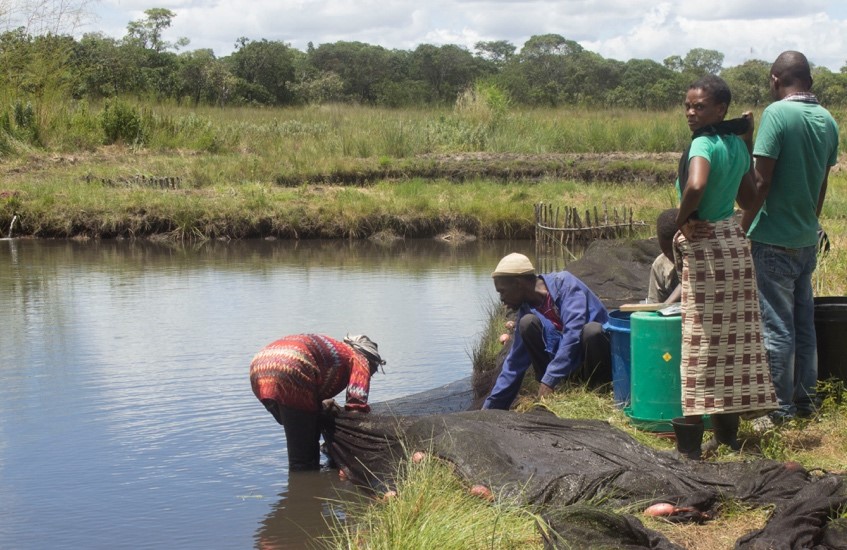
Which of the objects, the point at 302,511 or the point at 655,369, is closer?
the point at 655,369

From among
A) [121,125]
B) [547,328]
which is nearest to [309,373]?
[547,328]

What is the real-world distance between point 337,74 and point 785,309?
54573 mm

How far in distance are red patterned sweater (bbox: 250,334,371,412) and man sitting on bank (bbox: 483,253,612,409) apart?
0.75 metres

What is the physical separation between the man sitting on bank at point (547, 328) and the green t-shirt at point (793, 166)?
1138 mm

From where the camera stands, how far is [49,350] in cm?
963

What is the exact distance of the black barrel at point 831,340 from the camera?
17.8ft

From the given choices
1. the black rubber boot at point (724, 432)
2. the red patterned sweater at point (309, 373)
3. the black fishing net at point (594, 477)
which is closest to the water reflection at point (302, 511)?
the black fishing net at point (594, 477)

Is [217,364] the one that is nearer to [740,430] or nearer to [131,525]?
[131,525]

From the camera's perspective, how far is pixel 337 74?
58.1 metres

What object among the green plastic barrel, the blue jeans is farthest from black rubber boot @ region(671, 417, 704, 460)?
the blue jeans

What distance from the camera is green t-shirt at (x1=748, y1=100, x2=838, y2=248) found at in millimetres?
4914

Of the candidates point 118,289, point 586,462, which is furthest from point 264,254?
point 586,462

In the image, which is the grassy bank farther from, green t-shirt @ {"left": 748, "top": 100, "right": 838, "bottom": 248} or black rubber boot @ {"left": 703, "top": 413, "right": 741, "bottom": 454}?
green t-shirt @ {"left": 748, "top": 100, "right": 838, "bottom": 248}

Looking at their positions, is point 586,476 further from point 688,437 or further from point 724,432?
point 724,432
